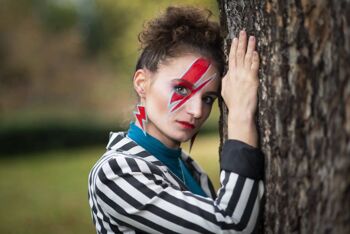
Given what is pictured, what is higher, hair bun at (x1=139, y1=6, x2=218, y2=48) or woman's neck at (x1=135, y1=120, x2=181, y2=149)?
hair bun at (x1=139, y1=6, x2=218, y2=48)

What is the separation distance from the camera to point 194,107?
94.7 inches

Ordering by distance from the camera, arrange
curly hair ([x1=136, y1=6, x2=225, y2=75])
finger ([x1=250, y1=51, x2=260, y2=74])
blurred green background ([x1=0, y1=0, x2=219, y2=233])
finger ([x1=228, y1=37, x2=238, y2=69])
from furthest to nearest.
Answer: blurred green background ([x1=0, y1=0, x2=219, y2=233]) < curly hair ([x1=136, y1=6, x2=225, y2=75]) < finger ([x1=228, y1=37, x2=238, y2=69]) < finger ([x1=250, y1=51, x2=260, y2=74])

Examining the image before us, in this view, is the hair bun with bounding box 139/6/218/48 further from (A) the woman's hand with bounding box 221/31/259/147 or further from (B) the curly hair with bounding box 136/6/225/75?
(A) the woman's hand with bounding box 221/31/259/147

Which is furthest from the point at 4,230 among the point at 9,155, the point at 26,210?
the point at 9,155

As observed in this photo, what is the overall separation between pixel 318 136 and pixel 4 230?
816cm

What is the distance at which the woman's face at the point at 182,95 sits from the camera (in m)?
2.40

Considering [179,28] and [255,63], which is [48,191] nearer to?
[179,28]

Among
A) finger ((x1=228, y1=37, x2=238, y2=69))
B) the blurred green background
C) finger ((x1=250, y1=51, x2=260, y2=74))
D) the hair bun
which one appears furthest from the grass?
finger ((x1=250, y1=51, x2=260, y2=74))

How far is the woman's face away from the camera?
7.89 ft

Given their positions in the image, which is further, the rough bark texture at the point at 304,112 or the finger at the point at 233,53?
the finger at the point at 233,53

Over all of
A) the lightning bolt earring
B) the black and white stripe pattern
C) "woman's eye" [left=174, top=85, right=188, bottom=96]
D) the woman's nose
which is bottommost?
the black and white stripe pattern

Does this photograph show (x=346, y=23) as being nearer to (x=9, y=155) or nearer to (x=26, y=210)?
(x=26, y=210)

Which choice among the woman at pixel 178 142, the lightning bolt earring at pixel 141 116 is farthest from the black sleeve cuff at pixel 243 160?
the lightning bolt earring at pixel 141 116

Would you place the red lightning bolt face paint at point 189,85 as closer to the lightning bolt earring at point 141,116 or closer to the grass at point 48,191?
the lightning bolt earring at point 141,116
